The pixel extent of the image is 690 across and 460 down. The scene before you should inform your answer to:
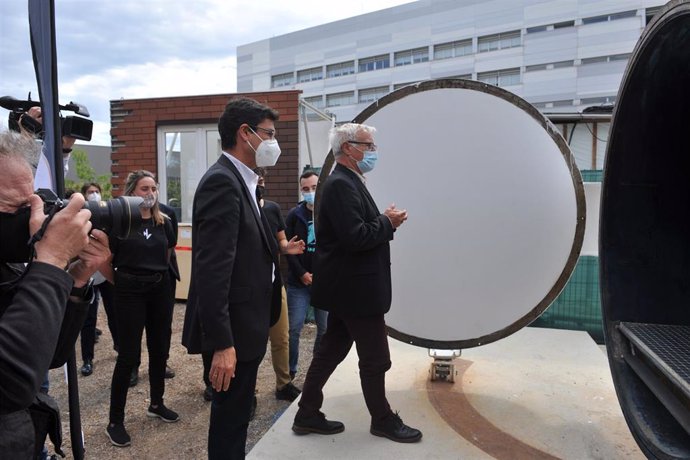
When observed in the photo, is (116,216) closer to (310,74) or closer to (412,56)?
(412,56)

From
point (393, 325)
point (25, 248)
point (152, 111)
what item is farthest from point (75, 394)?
point (152, 111)

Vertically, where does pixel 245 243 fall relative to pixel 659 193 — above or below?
below

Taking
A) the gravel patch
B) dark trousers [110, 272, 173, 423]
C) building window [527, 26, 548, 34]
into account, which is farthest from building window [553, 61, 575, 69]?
dark trousers [110, 272, 173, 423]

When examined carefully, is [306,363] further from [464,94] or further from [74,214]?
[74,214]

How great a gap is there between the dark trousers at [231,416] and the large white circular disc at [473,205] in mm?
1313

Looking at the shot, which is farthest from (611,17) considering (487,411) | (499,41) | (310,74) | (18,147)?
(18,147)

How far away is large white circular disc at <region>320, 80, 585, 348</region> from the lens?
2.89m

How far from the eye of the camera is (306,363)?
4.70 m

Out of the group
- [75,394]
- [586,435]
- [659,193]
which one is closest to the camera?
[75,394]

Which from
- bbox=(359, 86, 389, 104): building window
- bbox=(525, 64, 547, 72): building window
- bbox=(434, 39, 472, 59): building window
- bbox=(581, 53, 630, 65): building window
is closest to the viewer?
bbox=(581, 53, 630, 65): building window

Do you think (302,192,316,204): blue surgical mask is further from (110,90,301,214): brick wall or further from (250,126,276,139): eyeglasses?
(110,90,301,214): brick wall

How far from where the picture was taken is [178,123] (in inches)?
279

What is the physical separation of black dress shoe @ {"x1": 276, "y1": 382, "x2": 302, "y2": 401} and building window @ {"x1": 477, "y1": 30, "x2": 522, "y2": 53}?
178ft

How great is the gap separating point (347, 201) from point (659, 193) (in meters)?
1.47
